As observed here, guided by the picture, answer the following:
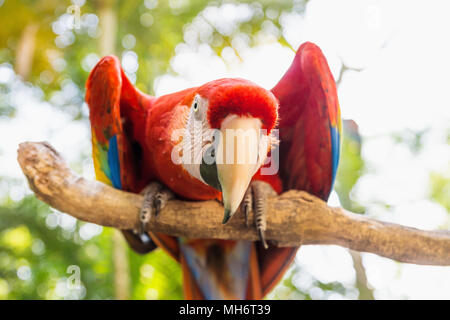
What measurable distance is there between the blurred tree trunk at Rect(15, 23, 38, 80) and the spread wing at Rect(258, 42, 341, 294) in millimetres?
2164

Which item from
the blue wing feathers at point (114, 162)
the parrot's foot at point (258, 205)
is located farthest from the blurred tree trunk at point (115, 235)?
the parrot's foot at point (258, 205)

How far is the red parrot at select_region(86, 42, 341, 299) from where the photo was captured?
1.13m

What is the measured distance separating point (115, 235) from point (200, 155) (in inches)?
61.6

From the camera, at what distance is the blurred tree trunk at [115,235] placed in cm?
221

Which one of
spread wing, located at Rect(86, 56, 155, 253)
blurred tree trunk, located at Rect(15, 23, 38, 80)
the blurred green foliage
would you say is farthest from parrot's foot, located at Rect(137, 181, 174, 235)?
blurred tree trunk, located at Rect(15, 23, 38, 80)

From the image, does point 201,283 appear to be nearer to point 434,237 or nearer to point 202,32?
point 434,237

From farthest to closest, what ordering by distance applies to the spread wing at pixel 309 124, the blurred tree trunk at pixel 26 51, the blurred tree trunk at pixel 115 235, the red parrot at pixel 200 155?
1. the blurred tree trunk at pixel 26 51
2. the blurred tree trunk at pixel 115 235
3. the spread wing at pixel 309 124
4. the red parrot at pixel 200 155

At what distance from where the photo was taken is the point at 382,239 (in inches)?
47.2

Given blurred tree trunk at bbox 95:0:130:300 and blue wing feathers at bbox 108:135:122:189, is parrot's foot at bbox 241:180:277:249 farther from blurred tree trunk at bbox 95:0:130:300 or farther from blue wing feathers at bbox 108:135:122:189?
blurred tree trunk at bbox 95:0:130:300

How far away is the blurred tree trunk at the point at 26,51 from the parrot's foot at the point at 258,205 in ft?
7.41

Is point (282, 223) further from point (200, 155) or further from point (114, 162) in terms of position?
point (114, 162)

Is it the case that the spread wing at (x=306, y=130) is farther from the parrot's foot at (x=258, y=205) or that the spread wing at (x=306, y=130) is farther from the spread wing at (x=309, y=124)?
the parrot's foot at (x=258, y=205)

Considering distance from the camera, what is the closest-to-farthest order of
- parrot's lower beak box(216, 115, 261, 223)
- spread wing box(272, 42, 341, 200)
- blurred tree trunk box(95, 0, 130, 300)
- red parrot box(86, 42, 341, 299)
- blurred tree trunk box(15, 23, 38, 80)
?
parrot's lower beak box(216, 115, 261, 223)
red parrot box(86, 42, 341, 299)
spread wing box(272, 42, 341, 200)
blurred tree trunk box(95, 0, 130, 300)
blurred tree trunk box(15, 23, 38, 80)
